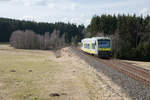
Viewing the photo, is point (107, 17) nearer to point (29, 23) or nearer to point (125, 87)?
point (125, 87)

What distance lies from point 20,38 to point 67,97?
310 ft

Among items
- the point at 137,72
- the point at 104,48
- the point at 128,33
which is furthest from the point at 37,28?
the point at 137,72

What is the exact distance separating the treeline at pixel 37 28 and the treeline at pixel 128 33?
51727mm

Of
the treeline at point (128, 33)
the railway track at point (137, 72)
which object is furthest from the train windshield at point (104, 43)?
the treeline at point (128, 33)

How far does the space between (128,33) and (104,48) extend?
3944 centimetres

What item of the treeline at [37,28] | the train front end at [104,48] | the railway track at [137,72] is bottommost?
the railway track at [137,72]

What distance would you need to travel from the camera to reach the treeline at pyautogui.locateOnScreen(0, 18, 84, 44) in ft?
445

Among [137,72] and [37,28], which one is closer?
[137,72]

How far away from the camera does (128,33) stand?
67500 mm

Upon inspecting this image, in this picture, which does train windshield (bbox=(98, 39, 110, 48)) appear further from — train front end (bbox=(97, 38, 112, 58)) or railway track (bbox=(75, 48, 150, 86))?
railway track (bbox=(75, 48, 150, 86))

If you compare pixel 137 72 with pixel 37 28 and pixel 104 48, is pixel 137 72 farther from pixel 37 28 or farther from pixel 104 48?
pixel 37 28

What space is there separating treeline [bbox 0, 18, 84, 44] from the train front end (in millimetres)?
100329

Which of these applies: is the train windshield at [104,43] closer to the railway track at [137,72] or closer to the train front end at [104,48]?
the train front end at [104,48]

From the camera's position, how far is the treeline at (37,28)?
13575 centimetres
